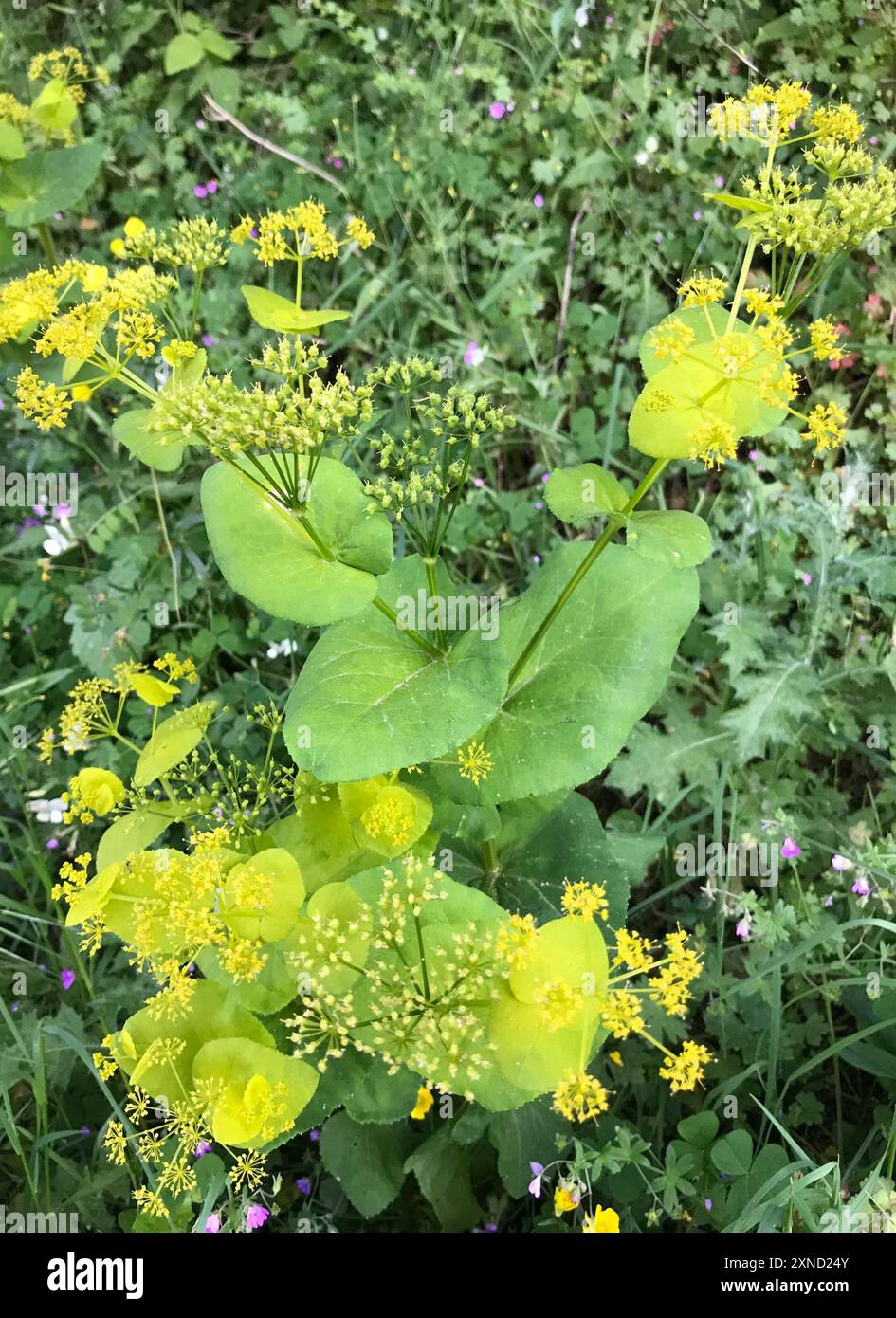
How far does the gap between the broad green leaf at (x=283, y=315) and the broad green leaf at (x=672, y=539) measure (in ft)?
2.15

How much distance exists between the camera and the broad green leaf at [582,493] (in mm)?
1687

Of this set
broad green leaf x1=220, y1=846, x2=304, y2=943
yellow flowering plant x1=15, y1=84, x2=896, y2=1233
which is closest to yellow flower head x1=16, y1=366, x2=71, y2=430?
yellow flowering plant x1=15, y1=84, x2=896, y2=1233

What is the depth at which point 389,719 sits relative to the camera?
1.72 metres

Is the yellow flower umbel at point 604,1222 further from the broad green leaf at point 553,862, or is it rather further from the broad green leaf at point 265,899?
the broad green leaf at point 265,899

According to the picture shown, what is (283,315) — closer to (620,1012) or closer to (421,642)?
(421,642)

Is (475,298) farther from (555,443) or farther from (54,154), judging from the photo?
(54,154)

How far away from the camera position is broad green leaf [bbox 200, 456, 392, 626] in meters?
1.73

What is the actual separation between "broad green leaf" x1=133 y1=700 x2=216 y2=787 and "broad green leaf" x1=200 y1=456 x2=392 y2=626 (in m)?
0.36

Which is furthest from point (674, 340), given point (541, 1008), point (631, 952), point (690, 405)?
point (541, 1008)

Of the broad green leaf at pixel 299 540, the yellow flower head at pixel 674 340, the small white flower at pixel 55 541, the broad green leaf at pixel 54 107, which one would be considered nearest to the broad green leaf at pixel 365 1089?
the broad green leaf at pixel 299 540

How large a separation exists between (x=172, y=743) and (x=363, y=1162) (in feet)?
3.78
